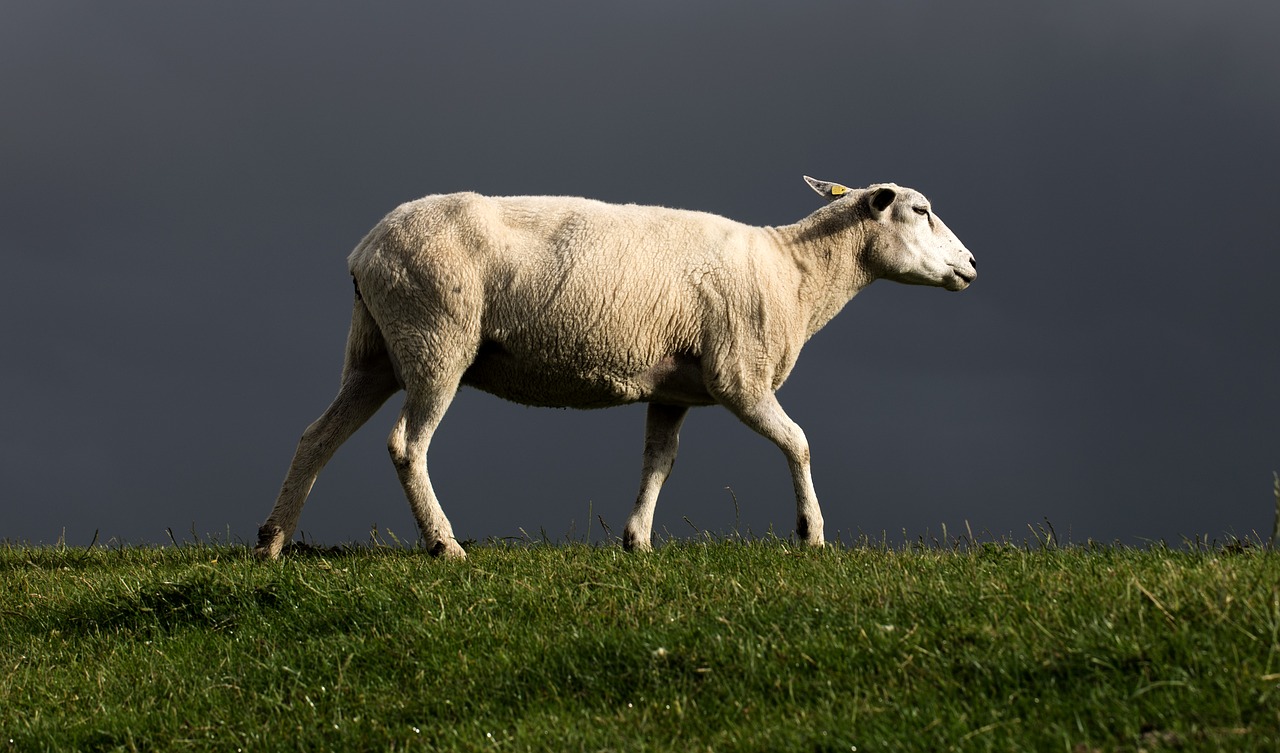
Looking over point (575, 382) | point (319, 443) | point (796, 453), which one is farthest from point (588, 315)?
point (319, 443)

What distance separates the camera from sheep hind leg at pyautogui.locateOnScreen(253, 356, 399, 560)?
10.4 metres

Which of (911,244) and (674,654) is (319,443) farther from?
(911,244)

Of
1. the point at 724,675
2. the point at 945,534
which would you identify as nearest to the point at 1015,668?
the point at 724,675

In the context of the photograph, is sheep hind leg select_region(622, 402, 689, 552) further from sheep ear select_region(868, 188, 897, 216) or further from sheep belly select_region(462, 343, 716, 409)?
sheep ear select_region(868, 188, 897, 216)

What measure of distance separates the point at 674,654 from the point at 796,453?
436 centimetres

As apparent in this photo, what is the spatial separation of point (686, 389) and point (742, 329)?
0.69m

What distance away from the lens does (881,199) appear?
10984 mm

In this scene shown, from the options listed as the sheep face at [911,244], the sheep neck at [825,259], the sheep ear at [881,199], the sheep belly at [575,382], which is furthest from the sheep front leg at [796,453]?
the sheep ear at [881,199]

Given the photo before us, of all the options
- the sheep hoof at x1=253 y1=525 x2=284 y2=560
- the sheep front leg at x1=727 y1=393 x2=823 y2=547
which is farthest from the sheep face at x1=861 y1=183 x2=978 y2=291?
the sheep hoof at x1=253 y1=525 x2=284 y2=560

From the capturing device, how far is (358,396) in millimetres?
10477

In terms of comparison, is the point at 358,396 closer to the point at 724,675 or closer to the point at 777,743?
the point at 724,675

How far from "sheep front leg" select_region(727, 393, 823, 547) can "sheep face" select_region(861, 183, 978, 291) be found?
78.3 inches

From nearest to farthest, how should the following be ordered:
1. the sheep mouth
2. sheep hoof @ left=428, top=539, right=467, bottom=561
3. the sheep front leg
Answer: sheep hoof @ left=428, top=539, right=467, bottom=561 → the sheep front leg → the sheep mouth

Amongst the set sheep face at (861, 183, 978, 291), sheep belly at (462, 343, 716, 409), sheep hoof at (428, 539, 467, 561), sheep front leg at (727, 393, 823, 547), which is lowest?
sheep hoof at (428, 539, 467, 561)
